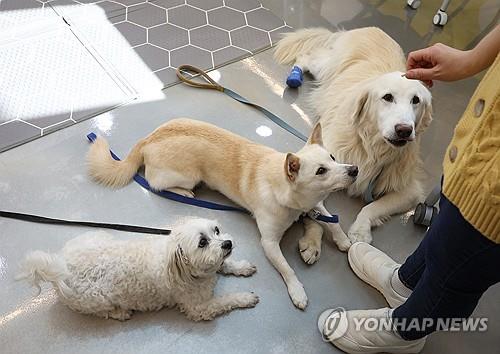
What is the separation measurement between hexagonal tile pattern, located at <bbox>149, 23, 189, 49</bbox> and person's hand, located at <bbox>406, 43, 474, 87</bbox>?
1702mm

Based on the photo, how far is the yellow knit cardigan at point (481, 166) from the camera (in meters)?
0.78

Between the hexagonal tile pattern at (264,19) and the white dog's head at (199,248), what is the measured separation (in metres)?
1.78

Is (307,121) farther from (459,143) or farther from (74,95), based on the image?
(459,143)

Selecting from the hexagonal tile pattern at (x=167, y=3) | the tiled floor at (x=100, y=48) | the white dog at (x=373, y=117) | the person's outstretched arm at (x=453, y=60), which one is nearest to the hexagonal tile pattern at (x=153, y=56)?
the tiled floor at (x=100, y=48)

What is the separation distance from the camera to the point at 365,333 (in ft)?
4.67

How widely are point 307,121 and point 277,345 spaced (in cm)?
118

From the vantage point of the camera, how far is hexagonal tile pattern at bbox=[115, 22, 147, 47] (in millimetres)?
2596

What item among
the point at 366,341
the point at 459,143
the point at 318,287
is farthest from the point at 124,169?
the point at 459,143

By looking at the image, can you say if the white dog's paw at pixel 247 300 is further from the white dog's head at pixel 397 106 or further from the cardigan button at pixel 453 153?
the cardigan button at pixel 453 153

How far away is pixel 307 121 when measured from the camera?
89.9 inches

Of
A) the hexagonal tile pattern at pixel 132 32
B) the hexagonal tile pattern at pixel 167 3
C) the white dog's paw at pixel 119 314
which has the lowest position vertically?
the white dog's paw at pixel 119 314

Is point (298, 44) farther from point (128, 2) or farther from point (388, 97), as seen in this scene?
point (128, 2)

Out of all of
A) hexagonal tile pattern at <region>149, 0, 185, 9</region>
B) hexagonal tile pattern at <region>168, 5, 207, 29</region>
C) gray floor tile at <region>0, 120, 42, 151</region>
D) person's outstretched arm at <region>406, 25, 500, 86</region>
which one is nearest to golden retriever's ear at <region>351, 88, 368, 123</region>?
person's outstretched arm at <region>406, 25, 500, 86</region>

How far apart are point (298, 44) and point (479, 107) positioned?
73.3 inches
